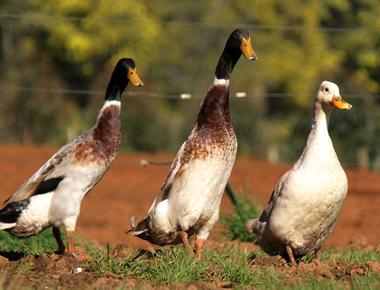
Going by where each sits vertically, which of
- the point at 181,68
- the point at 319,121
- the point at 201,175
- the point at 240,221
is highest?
the point at 319,121

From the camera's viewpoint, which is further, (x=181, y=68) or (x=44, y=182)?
(x=181, y=68)

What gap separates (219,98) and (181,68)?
112 feet

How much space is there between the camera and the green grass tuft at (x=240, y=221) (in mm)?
13219

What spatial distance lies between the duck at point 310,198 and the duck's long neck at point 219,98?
0.75 meters

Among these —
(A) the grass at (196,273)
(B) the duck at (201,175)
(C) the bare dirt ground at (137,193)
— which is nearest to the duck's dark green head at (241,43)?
(B) the duck at (201,175)

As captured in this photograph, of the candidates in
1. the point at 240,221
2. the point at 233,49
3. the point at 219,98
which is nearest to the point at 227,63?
the point at 233,49

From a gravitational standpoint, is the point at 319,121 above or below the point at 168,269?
above

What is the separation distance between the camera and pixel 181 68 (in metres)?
44.2

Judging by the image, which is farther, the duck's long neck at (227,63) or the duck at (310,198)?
the duck's long neck at (227,63)

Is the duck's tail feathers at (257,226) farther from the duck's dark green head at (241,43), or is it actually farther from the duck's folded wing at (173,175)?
the duck's dark green head at (241,43)

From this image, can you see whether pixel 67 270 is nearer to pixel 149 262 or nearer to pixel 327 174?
pixel 149 262

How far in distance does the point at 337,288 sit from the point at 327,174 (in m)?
1.98

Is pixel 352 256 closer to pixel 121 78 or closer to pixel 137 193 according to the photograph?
pixel 121 78

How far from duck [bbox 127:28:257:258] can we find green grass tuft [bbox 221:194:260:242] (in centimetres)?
281
